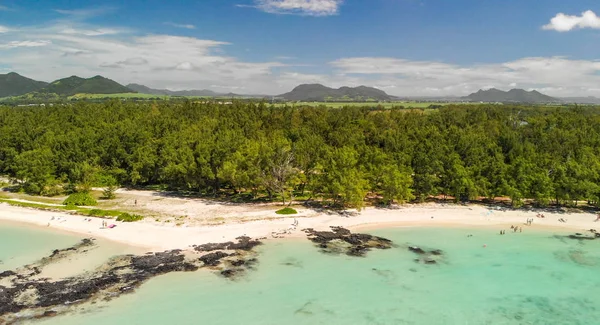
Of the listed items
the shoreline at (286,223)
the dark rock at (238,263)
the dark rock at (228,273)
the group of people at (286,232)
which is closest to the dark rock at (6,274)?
the shoreline at (286,223)

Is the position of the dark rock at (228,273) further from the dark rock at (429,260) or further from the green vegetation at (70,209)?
the green vegetation at (70,209)

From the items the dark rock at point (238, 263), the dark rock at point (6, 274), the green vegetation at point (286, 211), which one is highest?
the green vegetation at point (286, 211)

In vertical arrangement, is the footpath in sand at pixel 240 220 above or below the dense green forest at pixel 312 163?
below

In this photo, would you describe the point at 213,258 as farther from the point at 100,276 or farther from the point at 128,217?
the point at 128,217

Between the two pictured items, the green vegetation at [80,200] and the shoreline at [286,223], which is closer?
the shoreline at [286,223]

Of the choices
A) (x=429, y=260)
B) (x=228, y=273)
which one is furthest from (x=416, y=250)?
(x=228, y=273)

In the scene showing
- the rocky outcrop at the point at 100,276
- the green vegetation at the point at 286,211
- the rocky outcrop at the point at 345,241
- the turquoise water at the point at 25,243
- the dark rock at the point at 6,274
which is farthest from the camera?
the green vegetation at the point at 286,211

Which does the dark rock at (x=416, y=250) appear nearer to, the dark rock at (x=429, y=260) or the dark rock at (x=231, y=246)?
the dark rock at (x=429, y=260)

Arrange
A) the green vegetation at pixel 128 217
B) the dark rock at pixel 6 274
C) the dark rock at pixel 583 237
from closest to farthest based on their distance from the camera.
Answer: the dark rock at pixel 6 274, the dark rock at pixel 583 237, the green vegetation at pixel 128 217
